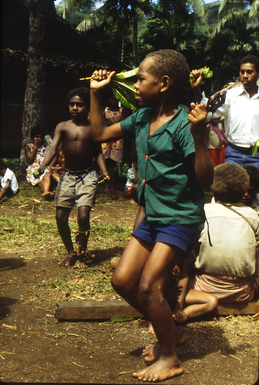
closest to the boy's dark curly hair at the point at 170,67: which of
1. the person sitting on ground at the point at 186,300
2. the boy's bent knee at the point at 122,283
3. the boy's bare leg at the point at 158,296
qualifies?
the boy's bare leg at the point at 158,296

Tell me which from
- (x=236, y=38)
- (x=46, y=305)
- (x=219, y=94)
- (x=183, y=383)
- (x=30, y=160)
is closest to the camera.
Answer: (x=183, y=383)

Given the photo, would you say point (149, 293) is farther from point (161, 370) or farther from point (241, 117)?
point (241, 117)

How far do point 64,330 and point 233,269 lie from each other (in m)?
1.44

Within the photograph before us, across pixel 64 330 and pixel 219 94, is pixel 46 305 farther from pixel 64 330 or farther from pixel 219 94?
pixel 219 94

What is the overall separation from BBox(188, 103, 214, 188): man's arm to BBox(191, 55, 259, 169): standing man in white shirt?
2.63m

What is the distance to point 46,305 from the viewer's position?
3.76m

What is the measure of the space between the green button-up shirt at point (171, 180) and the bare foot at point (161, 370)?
0.87 meters

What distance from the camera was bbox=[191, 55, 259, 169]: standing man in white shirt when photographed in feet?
16.1

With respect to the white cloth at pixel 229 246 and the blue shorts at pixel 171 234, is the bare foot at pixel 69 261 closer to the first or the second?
the white cloth at pixel 229 246

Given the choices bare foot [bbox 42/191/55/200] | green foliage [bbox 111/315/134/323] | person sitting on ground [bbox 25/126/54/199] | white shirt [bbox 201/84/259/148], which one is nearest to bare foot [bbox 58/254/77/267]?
green foliage [bbox 111/315/134/323]

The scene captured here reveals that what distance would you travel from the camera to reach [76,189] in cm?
486

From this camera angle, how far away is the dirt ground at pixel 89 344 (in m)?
2.61

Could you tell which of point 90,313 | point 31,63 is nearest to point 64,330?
point 90,313

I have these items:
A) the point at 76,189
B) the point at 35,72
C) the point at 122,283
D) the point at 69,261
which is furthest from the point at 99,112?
the point at 35,72
